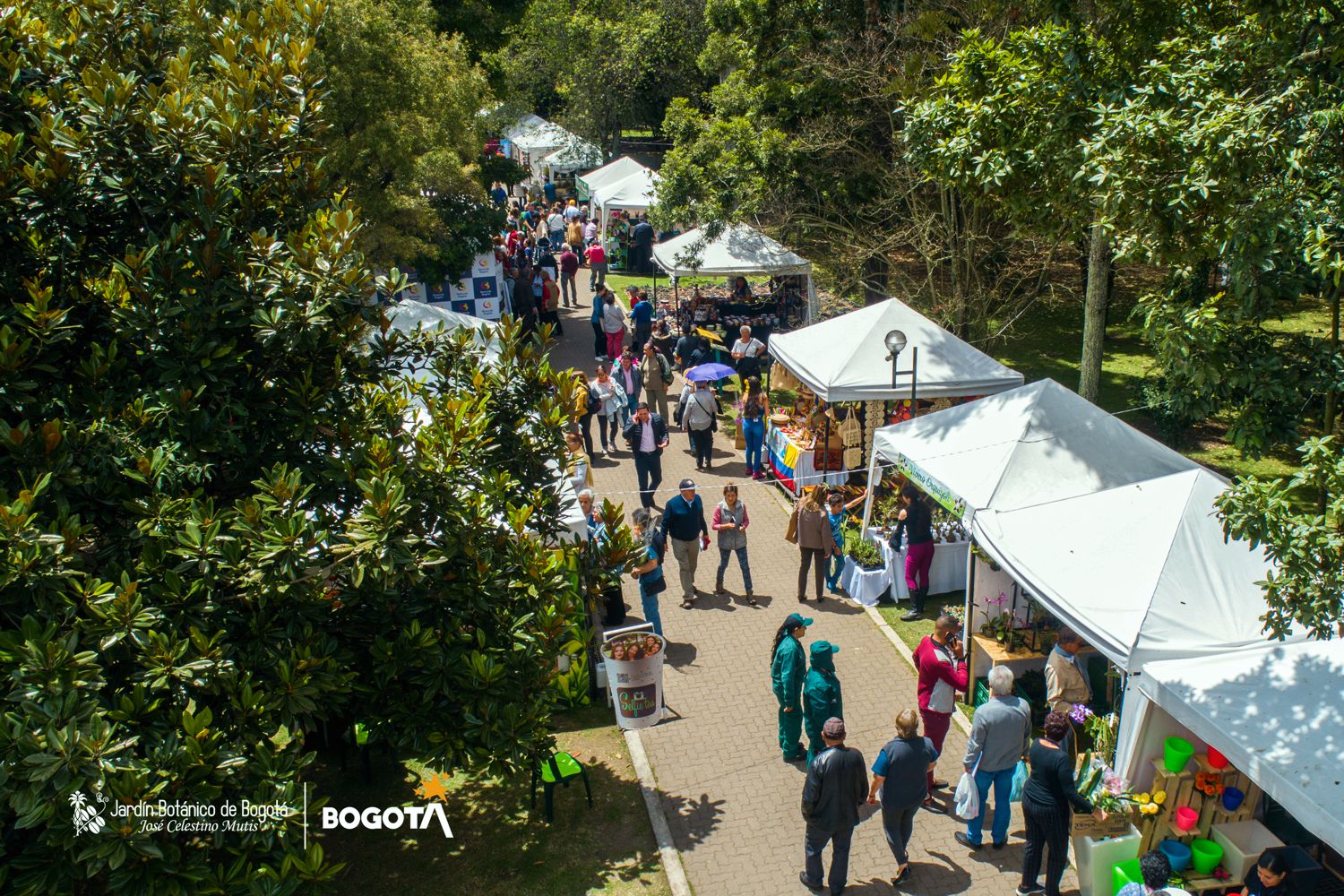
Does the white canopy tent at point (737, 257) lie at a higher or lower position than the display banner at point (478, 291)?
higher

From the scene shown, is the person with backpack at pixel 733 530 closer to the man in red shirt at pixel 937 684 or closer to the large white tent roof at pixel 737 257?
the man in red shirt at pixel 937 684

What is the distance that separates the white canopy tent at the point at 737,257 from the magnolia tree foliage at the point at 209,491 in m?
12.3

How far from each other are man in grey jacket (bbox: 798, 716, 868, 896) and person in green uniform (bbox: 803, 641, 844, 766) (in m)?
1.00

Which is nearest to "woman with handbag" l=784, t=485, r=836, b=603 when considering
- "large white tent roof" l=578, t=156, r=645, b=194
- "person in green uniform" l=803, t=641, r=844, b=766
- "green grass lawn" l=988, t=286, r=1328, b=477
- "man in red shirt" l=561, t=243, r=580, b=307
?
"person in green uniform" l=803, t=641, r=844, b=766

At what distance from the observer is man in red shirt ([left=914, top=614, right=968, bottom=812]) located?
26.7 ft

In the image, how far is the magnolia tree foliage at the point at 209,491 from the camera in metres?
4.97

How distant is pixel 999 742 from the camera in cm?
745

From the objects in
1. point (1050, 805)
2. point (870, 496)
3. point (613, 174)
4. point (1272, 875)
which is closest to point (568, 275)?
point (613, 174)

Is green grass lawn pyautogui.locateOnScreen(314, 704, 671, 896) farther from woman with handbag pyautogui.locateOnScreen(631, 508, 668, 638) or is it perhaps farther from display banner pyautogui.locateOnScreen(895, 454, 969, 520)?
display banner pyautogui.locateOnScreen(895, 454, 969, 520)

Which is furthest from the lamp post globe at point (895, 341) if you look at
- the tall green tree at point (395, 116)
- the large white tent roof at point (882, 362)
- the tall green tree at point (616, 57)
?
the tall green tree at point (616, 57)

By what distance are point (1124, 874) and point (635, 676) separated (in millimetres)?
3850

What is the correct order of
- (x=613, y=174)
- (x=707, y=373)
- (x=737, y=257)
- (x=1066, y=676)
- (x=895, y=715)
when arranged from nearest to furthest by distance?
(x=1066, y=676) < (x=895, y=715) < (x=707, y=373) < (x=737, y=257) < (x=613, y=174)

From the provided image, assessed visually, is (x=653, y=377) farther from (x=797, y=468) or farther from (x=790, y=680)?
(x=790, y=680)

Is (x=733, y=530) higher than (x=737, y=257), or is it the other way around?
(x=737, y=257)
